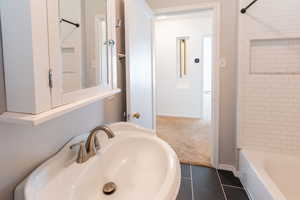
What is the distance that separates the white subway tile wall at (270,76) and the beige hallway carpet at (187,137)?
2.62 feet

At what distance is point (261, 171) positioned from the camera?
1.60 metres

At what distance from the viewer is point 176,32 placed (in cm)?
449

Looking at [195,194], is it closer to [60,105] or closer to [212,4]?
[60,105]

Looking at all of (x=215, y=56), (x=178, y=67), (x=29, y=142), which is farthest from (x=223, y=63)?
(x=178, y=67)

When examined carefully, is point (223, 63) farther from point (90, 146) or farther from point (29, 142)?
point (29, 142)

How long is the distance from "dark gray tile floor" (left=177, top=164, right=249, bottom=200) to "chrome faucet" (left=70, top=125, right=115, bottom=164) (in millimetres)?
1201

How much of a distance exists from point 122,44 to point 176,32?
3.14 m

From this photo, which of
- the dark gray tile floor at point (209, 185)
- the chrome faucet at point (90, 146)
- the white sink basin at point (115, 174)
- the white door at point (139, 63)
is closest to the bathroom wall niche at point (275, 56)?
the white door at point (139, 63)

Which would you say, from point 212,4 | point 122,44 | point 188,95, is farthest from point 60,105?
point 188,95

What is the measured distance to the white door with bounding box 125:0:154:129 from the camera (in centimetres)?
152

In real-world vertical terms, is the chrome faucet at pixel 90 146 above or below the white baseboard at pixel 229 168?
above

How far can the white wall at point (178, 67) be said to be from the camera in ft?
14.4

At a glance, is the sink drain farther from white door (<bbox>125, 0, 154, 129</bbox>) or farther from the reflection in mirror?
white door (<bbox>125, 0, 154, 129</bbox>)

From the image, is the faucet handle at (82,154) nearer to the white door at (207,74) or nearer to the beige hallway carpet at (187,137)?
the beige hallway carpet at (187,137)
